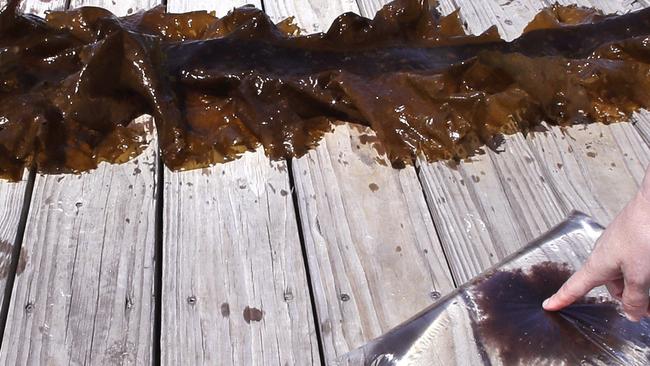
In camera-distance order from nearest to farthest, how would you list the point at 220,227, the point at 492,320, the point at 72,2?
the point at 492,320
the point at 220,227
the point at 72,2

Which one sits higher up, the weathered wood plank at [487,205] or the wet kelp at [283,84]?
the wet kelp at [283,84]

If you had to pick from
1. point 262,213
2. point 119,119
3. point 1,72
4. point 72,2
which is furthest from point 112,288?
point 72,2

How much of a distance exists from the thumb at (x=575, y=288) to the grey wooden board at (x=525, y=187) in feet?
0.97

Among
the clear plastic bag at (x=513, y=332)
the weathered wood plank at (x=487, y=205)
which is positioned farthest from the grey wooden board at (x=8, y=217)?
the weathered wood plank at (x=487, y=205)

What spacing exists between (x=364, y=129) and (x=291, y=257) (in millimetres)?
579

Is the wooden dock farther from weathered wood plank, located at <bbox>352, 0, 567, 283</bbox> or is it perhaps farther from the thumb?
the thumb

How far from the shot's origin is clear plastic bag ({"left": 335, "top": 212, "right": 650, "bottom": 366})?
5.44ft

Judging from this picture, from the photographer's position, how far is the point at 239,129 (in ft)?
7.80

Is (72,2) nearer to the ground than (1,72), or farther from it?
farther from it

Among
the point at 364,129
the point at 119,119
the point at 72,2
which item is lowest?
the point at 364,129

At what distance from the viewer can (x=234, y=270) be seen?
→ 1947 millimetres

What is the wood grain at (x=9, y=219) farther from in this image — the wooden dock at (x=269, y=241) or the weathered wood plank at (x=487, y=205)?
the weathered wood plank at (x=487, y=205)

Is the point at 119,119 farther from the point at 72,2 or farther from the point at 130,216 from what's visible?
the point at 72,2

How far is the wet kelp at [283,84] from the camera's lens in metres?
2.29
